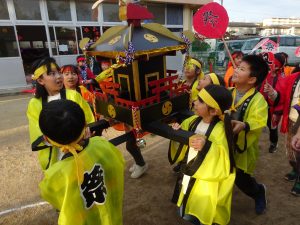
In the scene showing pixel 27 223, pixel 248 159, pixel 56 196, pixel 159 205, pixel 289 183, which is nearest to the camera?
pixel 56 196

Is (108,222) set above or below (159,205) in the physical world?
above

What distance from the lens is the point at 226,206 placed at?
1935mm

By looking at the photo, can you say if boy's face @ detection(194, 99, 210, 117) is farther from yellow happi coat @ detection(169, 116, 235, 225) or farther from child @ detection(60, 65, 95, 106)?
child @ detection(60, 65, 95, 106)

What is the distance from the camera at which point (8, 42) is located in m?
9.41

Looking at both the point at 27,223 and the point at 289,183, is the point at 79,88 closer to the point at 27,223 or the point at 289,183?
the point at 27,223

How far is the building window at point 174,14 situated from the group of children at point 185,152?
10.3 metres

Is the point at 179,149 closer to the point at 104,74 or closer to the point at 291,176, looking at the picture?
the point at 104,74

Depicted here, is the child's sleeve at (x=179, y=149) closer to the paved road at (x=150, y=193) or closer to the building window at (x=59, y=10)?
the paved road at (x=150, y=193)

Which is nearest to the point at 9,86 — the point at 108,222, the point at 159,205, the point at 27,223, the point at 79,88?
the point at 79,88

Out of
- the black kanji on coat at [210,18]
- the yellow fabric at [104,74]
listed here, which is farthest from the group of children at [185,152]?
the black kanji on coat at [210,18]

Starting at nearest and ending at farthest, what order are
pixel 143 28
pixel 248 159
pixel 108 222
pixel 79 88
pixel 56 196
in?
pixel 56 196 < pixel 108 222 < pixel 143 28 < pixel 248 159 < pixel 79 88

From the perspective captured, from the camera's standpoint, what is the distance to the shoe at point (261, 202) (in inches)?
103

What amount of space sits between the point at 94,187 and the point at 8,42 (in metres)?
9.79

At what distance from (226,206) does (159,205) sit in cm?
117
